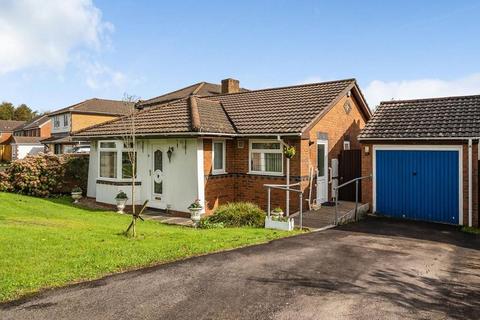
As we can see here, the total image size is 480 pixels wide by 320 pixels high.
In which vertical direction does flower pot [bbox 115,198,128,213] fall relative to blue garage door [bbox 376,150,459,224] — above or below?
below

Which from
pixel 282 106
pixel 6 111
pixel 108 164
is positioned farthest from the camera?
pixel 6 111

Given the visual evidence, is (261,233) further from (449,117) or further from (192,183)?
(449,117)

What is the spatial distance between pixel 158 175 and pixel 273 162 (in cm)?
468

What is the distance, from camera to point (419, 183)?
13.4m

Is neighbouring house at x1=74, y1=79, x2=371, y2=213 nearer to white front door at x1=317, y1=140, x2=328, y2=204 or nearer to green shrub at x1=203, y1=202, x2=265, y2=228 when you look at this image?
white front door at x1=317, y1=140, x2=328, y2=204

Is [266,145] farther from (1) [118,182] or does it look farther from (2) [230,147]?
(1) [118,182]

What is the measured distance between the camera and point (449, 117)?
13.8 meters

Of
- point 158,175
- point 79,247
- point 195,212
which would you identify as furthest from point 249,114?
point 79,247

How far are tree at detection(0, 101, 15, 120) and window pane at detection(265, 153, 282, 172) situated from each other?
10130 cm

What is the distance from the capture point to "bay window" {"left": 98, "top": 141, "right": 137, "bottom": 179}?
16547 millimetres

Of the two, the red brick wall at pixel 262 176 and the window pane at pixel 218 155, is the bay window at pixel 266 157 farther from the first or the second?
the window pane at pixel 218 155

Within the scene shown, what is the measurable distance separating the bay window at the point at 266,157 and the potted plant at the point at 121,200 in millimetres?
5300

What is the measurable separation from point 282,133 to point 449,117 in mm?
5802

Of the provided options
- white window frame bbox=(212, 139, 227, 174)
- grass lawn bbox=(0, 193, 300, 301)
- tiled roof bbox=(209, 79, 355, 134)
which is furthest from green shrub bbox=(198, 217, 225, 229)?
tiled roof bbox=(209, 79, 355, 134)
